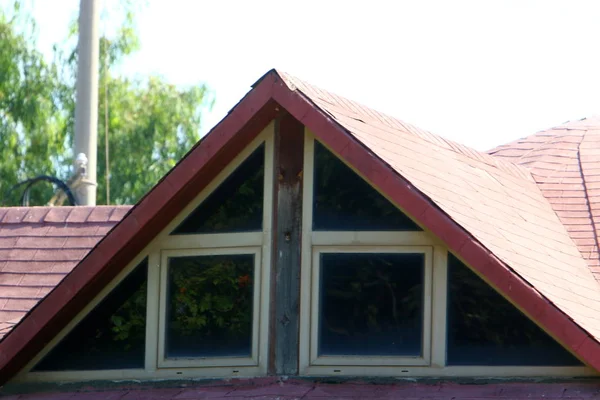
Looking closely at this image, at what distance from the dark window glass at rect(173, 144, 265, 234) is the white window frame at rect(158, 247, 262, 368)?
15cm

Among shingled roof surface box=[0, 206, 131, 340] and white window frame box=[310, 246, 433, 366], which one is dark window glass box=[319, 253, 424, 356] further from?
shingled roof surface box=[0, 206, 131, 340]

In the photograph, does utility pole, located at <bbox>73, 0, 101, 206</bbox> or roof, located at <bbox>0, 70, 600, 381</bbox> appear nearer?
roof, located at <bbox>0, 70, 600, 381</bbox>

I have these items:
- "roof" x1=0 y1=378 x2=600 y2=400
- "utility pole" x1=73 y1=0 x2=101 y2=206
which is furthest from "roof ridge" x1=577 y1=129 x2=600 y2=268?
"utility pole" x1=73 y1=0 x2=101 y2=206

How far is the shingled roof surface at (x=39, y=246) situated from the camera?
9945 mm

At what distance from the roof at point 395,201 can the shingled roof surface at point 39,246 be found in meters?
1.23

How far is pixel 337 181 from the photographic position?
8.39 m

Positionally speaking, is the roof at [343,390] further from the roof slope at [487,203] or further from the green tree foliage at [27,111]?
the green tree foliage at [27,111]

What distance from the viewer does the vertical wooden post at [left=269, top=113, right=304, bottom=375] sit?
27.1 feet

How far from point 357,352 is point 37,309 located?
219 cm

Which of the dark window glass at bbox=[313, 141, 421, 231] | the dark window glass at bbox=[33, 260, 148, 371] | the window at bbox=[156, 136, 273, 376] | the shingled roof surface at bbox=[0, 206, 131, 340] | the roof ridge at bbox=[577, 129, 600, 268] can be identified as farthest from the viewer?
the roof ridge at bbox=[577, 129, 600, 268]

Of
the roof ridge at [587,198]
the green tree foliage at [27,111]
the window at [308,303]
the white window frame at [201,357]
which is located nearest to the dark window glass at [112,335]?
the window at [308,303]

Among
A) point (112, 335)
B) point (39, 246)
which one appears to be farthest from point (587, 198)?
point (39, 246)

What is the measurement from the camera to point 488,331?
8.02 meters

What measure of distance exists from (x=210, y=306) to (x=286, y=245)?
27.4 inches
